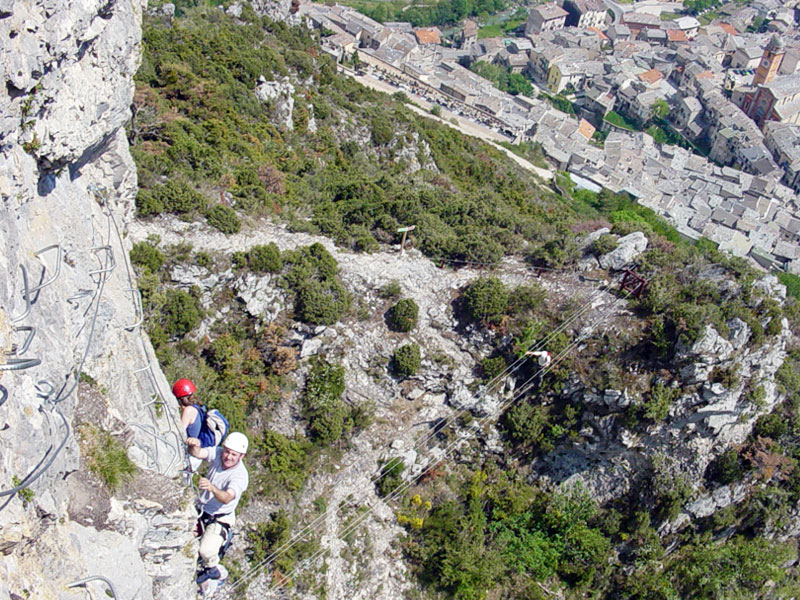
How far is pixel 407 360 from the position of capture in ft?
61.0

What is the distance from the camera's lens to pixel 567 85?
261 feet

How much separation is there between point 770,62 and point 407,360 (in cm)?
8412

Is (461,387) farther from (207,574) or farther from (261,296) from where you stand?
(207,574)

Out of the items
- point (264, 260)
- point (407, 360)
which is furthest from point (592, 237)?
point (264, 260)

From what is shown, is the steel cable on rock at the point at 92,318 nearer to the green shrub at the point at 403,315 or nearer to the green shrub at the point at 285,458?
the green shrub at the point at 285,458

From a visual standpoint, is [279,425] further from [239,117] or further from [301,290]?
[239,117]

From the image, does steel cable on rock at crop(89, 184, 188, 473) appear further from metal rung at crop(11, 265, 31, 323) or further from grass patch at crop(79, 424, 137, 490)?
metal rung at crop(11, 265, 31, 323)

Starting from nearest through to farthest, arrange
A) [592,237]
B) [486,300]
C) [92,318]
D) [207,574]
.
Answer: [92,318] < [207,574] < [486,300] < [592,237]

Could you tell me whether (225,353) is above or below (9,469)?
below

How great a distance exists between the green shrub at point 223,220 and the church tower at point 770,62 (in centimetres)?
8481

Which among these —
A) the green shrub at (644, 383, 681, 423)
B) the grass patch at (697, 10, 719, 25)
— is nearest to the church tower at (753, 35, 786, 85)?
the grass patch at (697, 10, 719, 25)

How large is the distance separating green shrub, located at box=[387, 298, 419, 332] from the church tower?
82714 mm

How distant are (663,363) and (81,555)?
15530 mm

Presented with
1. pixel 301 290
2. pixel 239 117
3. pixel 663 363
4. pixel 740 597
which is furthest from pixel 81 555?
pixel 239 117
